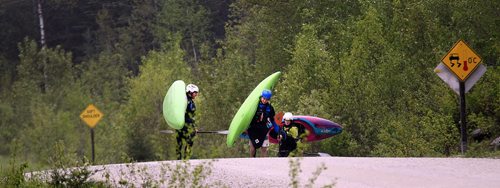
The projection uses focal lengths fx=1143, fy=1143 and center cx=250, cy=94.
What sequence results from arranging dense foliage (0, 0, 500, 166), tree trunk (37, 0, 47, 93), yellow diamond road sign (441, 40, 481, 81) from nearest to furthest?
yellow diamond road sign (441, 40, 481, 81), dense foliage (0, 0, 500, 166), tree trunk (37, 0, 47, 93)

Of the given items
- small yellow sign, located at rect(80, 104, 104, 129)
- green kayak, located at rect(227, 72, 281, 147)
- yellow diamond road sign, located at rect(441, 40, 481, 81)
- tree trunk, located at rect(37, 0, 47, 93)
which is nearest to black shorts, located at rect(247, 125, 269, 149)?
green kayak, located at rect(227, 72, 281, 147)

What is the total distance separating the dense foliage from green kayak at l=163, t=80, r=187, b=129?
1.00 m

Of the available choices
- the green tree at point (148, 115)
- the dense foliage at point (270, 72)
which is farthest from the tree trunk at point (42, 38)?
the green tree at point (148, 115)

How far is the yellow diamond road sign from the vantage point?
20.8 meters

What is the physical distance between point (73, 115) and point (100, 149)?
941cm

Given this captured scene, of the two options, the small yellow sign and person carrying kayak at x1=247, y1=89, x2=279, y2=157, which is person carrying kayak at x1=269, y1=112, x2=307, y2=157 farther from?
the small yellow sign

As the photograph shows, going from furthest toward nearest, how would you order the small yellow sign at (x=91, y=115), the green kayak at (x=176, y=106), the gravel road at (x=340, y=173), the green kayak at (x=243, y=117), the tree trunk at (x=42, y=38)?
the tree trunk at (x=42, y=38) → the small yellow sign at (x=91, y=115) → the green kayak at (x=243, y=117) → the green kayak at (x=176, y=106) → the gravel road at (x=340, y=173)

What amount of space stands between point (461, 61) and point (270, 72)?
24.5m

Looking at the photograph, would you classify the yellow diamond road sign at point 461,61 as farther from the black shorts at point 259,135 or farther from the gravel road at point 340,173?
the gravel road at point 340,173

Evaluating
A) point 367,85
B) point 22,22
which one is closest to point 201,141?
point 367,85

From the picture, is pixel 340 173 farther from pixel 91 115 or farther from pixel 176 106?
pixel 91 115

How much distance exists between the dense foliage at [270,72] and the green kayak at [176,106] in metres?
1.00

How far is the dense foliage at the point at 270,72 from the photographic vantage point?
28578 millimetres

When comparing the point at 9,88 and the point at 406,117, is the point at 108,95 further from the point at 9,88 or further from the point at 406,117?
the point at 406,117
